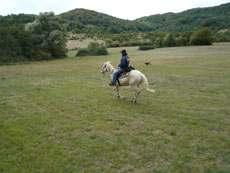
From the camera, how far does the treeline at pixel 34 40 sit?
115 feet

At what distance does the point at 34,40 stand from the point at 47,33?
148 inches

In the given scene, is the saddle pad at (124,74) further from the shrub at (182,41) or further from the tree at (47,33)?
the shrub at (182,41)

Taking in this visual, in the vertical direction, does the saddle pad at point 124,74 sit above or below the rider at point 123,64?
below

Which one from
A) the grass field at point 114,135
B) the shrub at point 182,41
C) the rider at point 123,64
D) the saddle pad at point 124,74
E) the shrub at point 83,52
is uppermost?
the shrub at point 182,41

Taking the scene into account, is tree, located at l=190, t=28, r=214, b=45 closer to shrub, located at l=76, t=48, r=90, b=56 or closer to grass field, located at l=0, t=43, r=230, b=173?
shrub, located at l=76, t=48, r=90, b=56

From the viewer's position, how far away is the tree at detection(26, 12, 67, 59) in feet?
134

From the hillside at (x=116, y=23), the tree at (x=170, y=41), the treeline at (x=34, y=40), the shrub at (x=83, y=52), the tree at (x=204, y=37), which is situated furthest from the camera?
the hillside at (x=116, y=23)

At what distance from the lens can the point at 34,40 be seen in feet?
132

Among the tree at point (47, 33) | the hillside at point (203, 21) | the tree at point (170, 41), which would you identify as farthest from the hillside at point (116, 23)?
the tree at point (47, 33)

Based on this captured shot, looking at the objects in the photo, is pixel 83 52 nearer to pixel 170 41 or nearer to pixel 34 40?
pixel 34 40

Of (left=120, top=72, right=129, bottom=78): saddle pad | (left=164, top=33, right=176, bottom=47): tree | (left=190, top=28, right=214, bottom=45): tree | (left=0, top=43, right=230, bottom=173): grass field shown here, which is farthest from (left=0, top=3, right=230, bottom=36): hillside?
(left=0, top=43, right=230, bottom=173): grass field

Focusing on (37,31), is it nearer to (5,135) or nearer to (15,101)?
(15,101)

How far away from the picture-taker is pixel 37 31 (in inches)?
1635

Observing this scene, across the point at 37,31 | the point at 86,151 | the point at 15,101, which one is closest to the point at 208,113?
the point at 86,151
